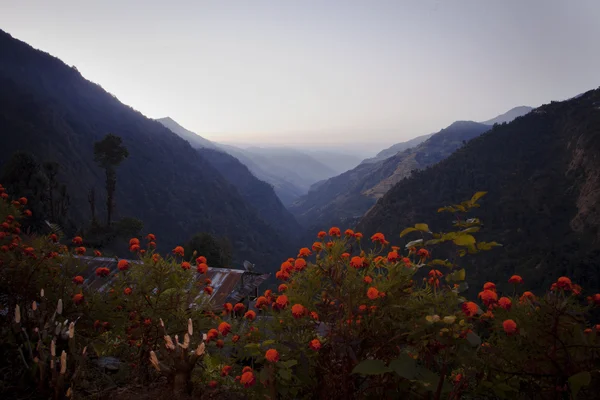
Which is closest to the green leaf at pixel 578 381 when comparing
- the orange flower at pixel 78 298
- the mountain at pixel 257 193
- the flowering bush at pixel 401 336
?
the flowering bush at pixel 401 336

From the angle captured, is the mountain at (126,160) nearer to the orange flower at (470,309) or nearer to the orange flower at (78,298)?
the orange flower at (78,298)

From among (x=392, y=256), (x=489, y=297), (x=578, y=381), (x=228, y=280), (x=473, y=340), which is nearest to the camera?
(x=578, y=381)

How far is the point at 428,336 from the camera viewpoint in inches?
81.8

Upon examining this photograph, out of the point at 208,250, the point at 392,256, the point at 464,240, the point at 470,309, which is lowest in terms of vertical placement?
the point at 208,250

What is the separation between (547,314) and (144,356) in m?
3.59

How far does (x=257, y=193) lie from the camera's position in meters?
127

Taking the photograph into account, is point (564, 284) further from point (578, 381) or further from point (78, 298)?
point (78, 298)

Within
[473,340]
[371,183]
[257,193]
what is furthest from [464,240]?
[371,183]

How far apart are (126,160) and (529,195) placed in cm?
8009

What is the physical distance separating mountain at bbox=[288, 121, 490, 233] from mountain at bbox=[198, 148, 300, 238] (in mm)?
7882

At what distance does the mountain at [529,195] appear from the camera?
1476 inches

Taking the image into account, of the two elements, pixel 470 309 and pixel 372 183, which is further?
pixel 372 183

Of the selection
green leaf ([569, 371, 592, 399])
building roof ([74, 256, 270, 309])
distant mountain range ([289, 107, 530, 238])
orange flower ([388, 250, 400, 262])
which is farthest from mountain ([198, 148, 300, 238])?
green leaf ([569, 371, 592, 399])

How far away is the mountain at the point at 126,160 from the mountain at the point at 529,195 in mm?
32489
